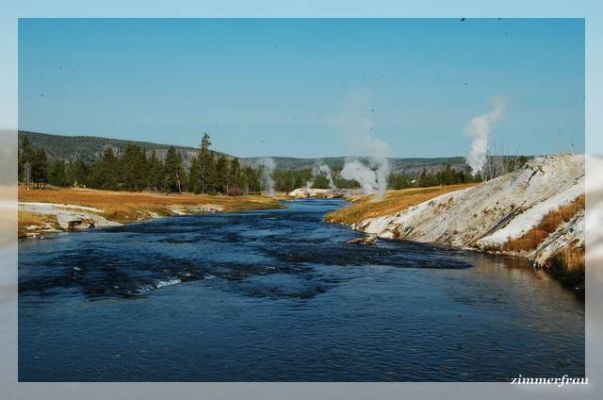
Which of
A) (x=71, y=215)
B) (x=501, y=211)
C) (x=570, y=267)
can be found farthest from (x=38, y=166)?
(x=570, y=267)

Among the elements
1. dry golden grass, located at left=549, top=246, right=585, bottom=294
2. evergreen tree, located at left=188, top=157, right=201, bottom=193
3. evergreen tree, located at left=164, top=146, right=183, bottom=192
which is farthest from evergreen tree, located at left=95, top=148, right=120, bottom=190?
dry golden grass, located at left=549, top=246, right=585, bottom=294

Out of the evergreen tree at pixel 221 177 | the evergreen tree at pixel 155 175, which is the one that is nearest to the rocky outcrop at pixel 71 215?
the evergreen tree at pixel 155 175

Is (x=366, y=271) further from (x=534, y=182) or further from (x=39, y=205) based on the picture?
(x=39, y=205)

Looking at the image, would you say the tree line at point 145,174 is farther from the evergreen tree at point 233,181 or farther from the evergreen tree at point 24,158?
the evergreen tree at point 24,158

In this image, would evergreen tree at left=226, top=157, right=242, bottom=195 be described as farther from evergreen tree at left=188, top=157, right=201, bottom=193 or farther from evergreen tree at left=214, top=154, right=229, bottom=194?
evergreen tree at left=188, top=157, right=201, bottom=193

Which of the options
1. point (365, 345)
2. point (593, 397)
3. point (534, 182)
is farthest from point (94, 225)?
point (593, 397)

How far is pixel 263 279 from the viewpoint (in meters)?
35.1

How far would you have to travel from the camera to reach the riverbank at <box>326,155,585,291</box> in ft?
125

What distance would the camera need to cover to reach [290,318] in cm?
2520

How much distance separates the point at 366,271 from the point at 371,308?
1100 cm

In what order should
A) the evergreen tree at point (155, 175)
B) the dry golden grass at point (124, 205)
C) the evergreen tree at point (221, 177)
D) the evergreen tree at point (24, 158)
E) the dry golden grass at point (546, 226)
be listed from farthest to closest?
the evergreen tree at point (221, 177) → the evergreen tree at point (155, 175) → the evergreen tree at point (24, 158) → the dry golden grass at point (124, 205) → the dry golden grass at point (546, 226)

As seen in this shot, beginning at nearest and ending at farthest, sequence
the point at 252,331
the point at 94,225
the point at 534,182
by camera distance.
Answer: the point at 252,331 → the point at 534,182 → the point at 94,225

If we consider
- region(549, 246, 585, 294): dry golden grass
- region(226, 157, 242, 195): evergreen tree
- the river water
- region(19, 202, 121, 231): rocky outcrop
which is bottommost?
the river water

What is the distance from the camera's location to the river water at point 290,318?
1883 cm
